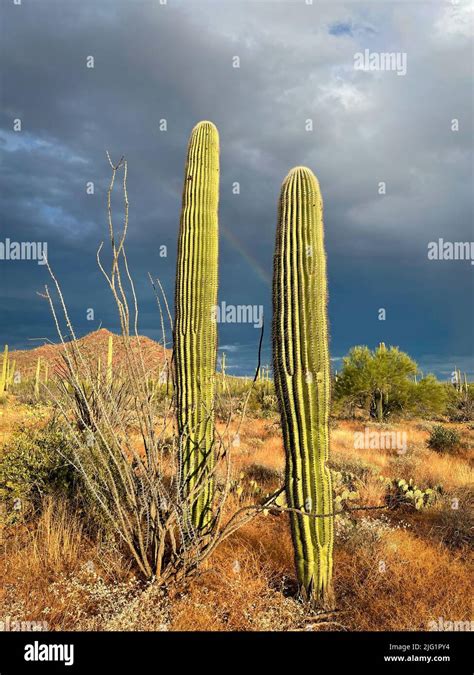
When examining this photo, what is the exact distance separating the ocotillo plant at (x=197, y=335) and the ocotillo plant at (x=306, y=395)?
90cm

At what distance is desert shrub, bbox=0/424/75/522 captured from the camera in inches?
218

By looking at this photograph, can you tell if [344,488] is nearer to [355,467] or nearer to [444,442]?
[355,467]

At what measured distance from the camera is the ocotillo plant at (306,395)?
13.4 ft

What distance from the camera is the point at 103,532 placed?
5086 mm

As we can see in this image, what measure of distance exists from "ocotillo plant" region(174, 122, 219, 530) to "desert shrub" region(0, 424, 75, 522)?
171cm

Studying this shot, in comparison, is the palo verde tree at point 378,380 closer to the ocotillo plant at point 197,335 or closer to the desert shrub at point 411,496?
the desert shrub at point 411,496

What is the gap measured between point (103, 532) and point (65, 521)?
0.43 metres

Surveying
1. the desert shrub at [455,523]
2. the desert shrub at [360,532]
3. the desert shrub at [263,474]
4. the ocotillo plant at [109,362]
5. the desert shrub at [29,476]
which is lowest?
the desert shrub at [455,523]

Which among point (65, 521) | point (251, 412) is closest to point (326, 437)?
point (65, 521)

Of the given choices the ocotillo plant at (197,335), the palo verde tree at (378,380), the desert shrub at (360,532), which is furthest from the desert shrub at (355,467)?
the palo verde tree at (378,380)

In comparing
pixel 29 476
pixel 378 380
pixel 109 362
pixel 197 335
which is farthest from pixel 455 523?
pixel 378 380

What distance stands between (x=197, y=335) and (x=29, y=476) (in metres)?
2.80

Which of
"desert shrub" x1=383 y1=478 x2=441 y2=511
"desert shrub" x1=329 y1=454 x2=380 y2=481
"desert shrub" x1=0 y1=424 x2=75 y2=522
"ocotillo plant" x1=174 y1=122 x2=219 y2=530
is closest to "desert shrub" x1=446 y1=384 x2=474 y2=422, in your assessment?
"desert shrub" x1=329 y1=454 x2=380 y2=481
